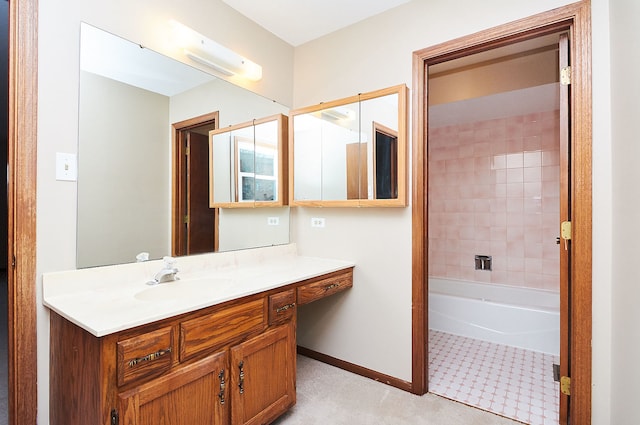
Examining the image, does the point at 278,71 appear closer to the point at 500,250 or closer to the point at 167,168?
the point at 167,168

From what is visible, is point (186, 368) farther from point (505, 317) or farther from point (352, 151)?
point (505, 317)

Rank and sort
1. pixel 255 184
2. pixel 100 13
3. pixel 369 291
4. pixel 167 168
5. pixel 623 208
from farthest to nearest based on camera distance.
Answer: pixel 255 184 < pixel 369 291 < pixel 167 168 < pixel 100 13 < pixel 623 208

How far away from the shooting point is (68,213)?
1.44 metres

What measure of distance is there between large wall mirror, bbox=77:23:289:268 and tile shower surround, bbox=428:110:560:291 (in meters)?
2.81

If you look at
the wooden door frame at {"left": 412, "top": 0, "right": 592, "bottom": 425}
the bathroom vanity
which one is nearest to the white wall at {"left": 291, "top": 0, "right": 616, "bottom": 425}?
the wooden door frame at {"left": 412, "top": 0, "right": 592, "bottom": 425}

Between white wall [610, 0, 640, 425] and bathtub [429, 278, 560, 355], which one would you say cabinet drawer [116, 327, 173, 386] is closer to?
white wall [610, 0, 640, 425]

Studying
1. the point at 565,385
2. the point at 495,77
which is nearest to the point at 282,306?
the point at 565,385

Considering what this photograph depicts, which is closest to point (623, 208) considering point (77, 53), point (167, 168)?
point (167, 168)

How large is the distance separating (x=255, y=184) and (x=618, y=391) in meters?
2.25

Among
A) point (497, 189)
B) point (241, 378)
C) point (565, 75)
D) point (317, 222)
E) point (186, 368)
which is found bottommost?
point (241, 378)

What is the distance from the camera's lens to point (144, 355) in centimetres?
111

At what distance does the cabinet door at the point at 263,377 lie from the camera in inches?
56.9

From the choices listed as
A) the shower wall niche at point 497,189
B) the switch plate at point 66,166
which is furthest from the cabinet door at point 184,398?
the shower wall niche at point 497,189

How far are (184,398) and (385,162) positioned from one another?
5.44ft
